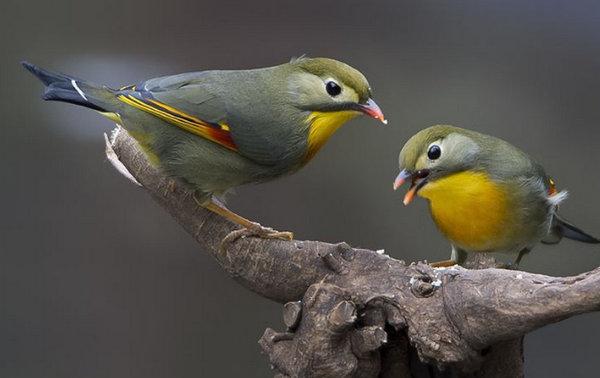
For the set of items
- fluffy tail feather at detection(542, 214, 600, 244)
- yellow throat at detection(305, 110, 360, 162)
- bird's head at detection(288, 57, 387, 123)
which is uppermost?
bird's head at detection(288, 57, 387, 123)

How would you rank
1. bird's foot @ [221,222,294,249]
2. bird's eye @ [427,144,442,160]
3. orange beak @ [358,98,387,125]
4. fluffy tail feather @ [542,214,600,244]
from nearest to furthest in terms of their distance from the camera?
orange beak @ [358,98,387,125] < bird's foot @ [221,222,294,249] < bird's eye @ [427,144,442,160] < fluffy tail feather @ [542,214,600,244]

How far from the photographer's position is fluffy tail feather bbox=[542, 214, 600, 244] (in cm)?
249

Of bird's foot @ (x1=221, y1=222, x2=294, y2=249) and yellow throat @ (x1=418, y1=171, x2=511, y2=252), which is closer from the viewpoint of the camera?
bird's foot @ (x1=221, y1=222, x2=294, y2=249)

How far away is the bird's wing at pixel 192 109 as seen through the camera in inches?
79.9

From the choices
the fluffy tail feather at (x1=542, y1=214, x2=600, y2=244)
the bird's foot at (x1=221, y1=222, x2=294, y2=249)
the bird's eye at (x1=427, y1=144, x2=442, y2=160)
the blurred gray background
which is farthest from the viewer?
the blurred gray background

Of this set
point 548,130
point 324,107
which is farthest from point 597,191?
point 324,107

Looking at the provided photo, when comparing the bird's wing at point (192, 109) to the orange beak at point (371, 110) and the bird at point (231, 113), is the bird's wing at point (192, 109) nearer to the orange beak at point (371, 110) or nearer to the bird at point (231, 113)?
the bird at point (231, 113)

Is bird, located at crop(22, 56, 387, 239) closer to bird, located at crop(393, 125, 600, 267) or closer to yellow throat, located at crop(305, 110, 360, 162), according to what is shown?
yellow throat, located at crop(305, 110, 360, 162)

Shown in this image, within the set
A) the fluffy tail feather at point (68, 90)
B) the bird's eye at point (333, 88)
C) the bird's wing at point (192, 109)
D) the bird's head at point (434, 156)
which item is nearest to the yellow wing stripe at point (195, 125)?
the bird's wing at point (192, 109)

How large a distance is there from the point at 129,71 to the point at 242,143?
3.36 ft

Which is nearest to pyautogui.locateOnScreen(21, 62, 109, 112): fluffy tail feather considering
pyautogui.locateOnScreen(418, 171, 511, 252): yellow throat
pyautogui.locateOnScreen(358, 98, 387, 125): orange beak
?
pyautogui.locateOnScreen(358, 98, 387, 125): orange beak

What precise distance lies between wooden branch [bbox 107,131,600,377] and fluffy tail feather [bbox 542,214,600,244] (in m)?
0.62

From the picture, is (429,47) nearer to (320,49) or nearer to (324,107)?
(320,49)

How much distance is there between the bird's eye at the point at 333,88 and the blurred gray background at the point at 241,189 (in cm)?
100
